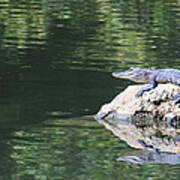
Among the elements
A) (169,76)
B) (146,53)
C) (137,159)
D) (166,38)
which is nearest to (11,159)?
(137,159)

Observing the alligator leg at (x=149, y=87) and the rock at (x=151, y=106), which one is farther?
the alligator leg at (x=149, y=87)

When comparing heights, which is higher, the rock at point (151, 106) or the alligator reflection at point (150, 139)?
the rock at point (151, 106)

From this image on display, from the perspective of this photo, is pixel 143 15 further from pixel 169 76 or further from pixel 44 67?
pixel 169 76

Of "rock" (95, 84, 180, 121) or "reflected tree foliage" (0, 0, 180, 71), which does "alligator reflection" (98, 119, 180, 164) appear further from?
"reflected tree foliage" (0, 0, 180, 71)

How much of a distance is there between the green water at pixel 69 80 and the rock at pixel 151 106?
15.9 inches

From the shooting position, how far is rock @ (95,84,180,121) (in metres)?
8.68

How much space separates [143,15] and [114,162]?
16120mm

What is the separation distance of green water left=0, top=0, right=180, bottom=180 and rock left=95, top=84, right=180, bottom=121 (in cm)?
40

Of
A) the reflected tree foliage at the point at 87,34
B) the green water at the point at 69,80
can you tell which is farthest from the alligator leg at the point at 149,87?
the reflected tree foliage at the point at 87,34

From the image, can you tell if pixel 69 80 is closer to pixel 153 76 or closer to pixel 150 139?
pixel 153 76

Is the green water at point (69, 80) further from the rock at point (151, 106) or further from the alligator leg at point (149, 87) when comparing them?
the alligator leg at point (149, 87)

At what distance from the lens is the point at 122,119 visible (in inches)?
347

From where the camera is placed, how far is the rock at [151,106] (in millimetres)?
8680

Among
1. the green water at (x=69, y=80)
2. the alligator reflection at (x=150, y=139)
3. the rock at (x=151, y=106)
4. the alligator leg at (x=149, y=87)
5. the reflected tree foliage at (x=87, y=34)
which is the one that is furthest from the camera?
the reflected tree foliage at (x=87, y=34)
